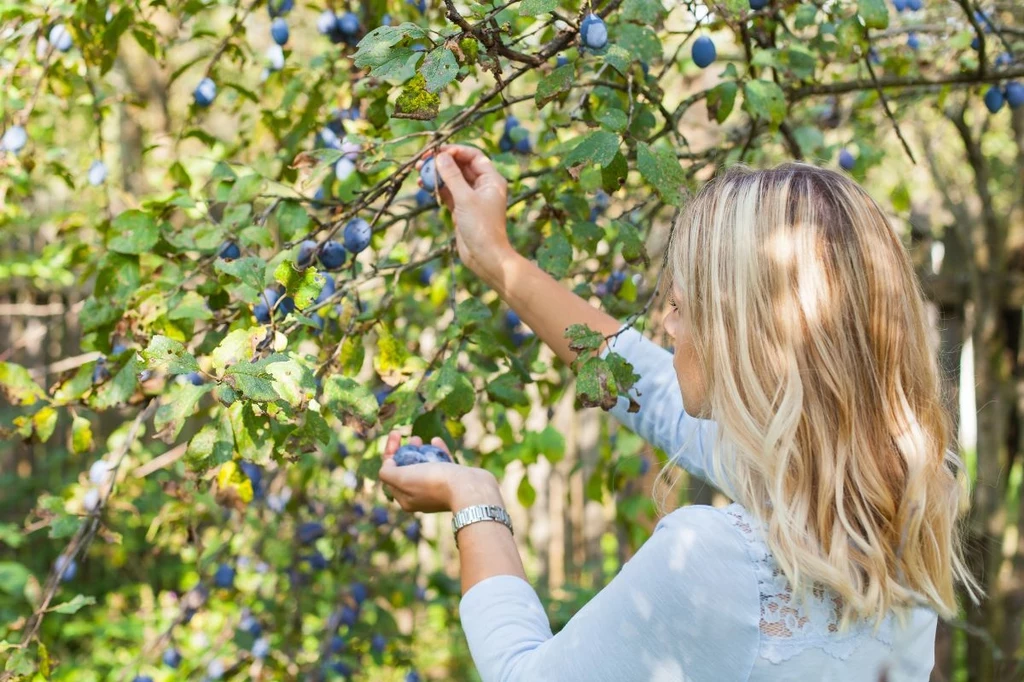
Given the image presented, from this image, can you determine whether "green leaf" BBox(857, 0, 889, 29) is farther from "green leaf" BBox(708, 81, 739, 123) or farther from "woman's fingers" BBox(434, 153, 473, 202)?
"woman's fingers" BBox(434, 153, 473, 202)

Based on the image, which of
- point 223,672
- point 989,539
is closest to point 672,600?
point 223,672

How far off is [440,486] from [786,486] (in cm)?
46

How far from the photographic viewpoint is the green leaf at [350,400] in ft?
4.38

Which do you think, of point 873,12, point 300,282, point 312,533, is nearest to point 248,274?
point 300,282

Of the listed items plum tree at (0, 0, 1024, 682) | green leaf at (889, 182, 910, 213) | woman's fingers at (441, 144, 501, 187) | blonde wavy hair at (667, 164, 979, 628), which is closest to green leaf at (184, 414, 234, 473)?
plum tree at (0, 0, 1024, 682)

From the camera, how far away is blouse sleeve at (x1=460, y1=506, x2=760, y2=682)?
0.99m

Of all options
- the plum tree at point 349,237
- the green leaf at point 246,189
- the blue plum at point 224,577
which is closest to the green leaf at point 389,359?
the plum tree at point 349,237

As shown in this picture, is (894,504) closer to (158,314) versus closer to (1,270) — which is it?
(158,314)

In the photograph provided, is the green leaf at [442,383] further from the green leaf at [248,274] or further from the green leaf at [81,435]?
the green leaf at [81,435]

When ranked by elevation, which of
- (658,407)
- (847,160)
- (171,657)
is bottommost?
(171,657)

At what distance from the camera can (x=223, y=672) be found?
2482mm

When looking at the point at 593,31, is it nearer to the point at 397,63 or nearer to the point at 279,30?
the point at 397,63

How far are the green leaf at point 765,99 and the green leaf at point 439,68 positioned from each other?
609mm

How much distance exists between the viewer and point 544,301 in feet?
5.19
